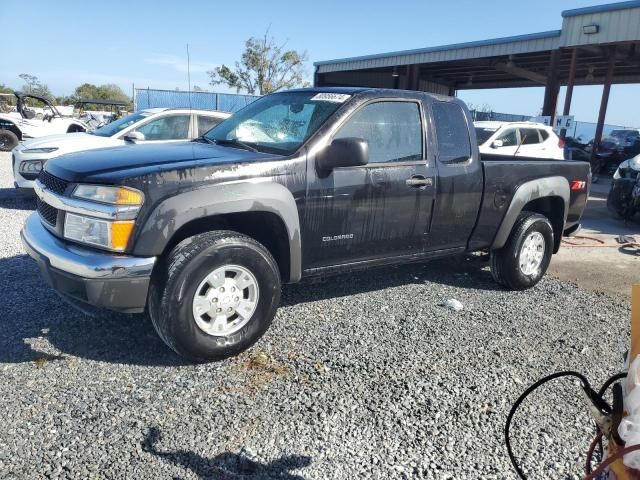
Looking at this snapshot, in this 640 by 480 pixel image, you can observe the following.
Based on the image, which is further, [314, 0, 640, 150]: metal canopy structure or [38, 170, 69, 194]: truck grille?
[314, 0, 640, 150]: metal canopy structure

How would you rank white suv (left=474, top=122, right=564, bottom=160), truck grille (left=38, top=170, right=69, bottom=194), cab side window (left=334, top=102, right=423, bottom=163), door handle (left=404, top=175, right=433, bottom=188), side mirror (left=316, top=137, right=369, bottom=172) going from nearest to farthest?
truck grille (left=38, top=170, right=69, bottom=194) → side mirror (left=316, top=137, right=369, bottom=172) → cab side window (left=334, top=102, right=423, bottom=163) → door handle (left=404, top=175, right=433, bottom=188) → white suv (left=474, top=122, right=564, bottom=160)

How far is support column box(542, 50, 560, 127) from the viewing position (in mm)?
16859

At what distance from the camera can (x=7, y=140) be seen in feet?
49.7

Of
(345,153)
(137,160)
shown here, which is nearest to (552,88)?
(345,153)

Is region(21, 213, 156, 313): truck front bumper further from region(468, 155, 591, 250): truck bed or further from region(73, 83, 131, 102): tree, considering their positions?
region(73, 83, 131, 102): tree

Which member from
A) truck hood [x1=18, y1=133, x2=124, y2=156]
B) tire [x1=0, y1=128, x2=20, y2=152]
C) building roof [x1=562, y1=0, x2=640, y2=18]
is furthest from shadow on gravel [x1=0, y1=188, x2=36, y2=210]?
building roof [x1=562, y1=0, x2=640, y2=18]

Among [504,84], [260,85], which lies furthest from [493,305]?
[260,85]

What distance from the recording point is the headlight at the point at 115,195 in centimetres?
308

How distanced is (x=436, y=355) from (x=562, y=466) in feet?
3.95

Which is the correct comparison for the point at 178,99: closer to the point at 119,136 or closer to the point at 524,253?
the point at 119,136

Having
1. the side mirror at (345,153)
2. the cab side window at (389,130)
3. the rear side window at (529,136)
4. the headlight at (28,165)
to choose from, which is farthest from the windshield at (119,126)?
the rear side window at (529,136)

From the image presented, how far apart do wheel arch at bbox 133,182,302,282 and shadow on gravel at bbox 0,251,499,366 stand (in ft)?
2.56

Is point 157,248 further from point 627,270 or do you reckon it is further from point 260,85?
point 260,85

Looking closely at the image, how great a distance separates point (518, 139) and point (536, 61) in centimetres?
1166
